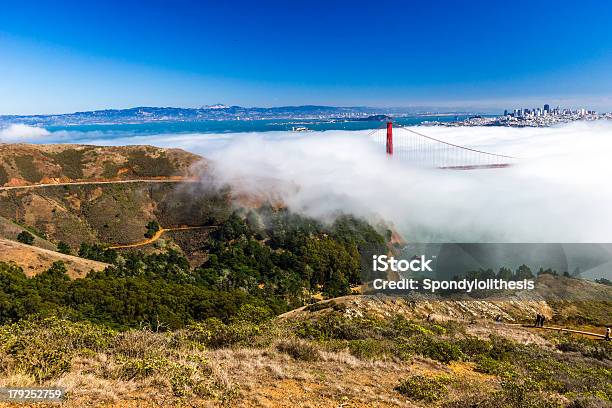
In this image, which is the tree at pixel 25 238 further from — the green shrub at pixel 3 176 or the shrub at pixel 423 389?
the shrub at pixel 423 389

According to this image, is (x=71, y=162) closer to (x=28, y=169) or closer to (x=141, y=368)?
(x=28, y=169)

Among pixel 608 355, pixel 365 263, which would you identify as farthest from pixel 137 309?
pixel 365 263

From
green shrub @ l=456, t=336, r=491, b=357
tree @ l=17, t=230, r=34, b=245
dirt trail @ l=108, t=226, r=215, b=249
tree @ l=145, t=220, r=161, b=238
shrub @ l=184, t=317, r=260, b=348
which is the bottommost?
dirt trail @ l=108, t=226, r=215, b=249

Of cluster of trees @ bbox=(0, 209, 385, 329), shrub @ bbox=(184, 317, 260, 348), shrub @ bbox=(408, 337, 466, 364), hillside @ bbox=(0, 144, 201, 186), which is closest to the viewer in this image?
shrub @ bbox=(184, 317, 260, 348)

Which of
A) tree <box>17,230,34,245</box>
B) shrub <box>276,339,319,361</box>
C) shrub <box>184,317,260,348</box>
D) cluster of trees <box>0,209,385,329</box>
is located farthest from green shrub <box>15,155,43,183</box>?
shrub <box>276,339,319,361</box>

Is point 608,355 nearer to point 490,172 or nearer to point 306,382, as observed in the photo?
point 306,382

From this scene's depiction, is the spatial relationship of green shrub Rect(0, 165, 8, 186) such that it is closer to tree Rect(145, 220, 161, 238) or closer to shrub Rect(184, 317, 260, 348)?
tree Rect(145, 220, 161, 238)

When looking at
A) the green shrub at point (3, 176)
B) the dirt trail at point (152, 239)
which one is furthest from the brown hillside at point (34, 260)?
the green shrub at point (3, 176)
